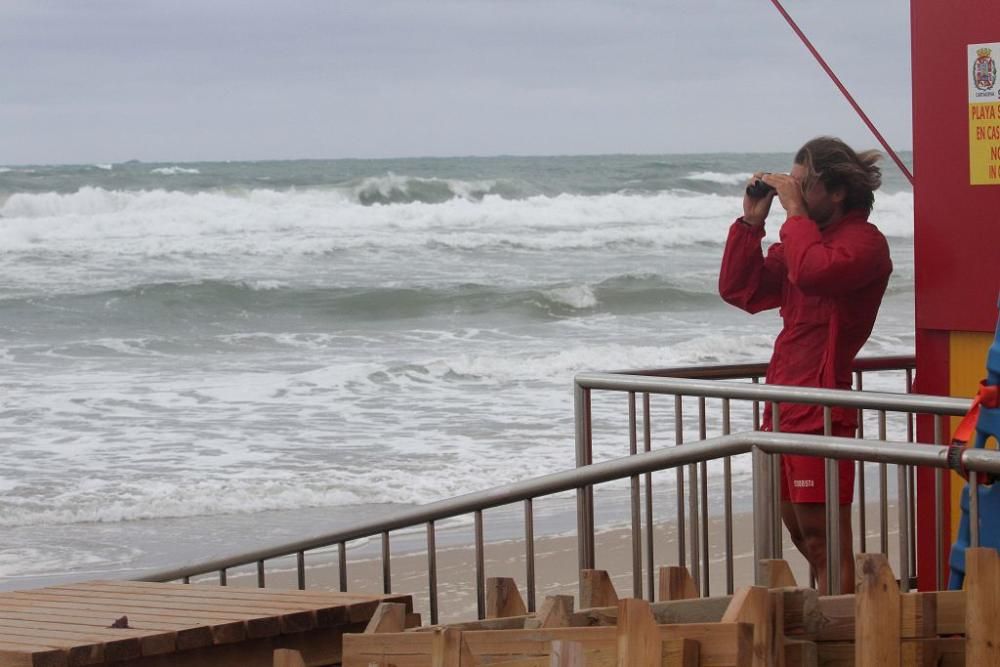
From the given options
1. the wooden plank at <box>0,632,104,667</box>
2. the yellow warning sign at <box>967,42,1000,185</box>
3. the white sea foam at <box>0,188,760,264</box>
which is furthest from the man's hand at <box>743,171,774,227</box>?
the white sea foam at <box>0,188,760,264</box>

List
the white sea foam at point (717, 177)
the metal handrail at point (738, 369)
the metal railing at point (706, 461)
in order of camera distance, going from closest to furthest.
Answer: the metal railing at point (706, 461) < the metal handrail at point (738, 369) < the white sea foam at point (717, 177)

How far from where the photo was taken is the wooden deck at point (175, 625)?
13.7 ft

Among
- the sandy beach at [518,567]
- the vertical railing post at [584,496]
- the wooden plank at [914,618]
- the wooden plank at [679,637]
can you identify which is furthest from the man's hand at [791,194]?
the sandy beach at [518,567]

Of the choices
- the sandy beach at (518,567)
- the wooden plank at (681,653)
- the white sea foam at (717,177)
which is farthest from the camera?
the white sea foam at (717,177)

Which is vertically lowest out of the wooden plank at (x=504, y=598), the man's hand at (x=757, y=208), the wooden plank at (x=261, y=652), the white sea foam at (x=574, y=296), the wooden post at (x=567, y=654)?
the white sea foam at (x=574, y=296)

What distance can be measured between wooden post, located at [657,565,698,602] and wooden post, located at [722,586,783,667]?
54cm

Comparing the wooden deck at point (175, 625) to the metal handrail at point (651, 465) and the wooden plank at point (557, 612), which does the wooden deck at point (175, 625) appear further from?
the wooden plank at point (557, 612)

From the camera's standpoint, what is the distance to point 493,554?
31.0 feet

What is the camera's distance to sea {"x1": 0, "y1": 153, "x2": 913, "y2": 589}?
11734 mm

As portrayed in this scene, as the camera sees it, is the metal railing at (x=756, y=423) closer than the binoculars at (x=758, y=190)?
Yes

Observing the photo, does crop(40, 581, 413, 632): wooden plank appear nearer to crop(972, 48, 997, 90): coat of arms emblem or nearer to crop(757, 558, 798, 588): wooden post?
crop(757, 558, 798, 588): wooden post

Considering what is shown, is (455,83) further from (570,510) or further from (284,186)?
(570,510)

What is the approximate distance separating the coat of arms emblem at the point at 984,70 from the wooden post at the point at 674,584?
1.96 m

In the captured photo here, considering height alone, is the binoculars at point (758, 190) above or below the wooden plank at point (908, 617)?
above
